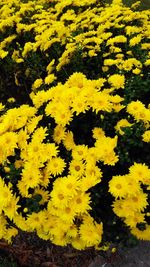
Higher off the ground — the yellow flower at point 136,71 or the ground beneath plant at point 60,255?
the yellow flower at point 136,71

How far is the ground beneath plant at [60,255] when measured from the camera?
3.61 meters

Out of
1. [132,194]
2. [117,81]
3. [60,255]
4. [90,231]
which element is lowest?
[60,255]

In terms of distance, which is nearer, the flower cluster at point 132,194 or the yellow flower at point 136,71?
the flower cluster at point 132,194

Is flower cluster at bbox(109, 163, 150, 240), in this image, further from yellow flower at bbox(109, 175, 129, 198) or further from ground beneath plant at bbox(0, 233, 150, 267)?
ground beneath plant at bbox(0, 233, 150, 267)

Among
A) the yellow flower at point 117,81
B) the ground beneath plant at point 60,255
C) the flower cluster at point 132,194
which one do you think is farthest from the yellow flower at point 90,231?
the yellow flower at point 117,81

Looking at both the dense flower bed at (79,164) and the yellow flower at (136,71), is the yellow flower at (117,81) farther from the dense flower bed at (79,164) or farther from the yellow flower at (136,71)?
the yellow flower at (136,71)

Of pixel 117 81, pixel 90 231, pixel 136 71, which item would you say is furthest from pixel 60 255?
pixel 136 71

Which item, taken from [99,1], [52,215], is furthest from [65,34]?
[52,215]

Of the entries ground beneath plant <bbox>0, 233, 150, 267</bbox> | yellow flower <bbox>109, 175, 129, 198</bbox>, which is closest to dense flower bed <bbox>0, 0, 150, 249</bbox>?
yellow flower <bbox>109, 175, 129, 198</bbox>

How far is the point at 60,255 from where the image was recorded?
3.82 metres

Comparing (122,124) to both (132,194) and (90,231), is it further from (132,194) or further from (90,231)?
(90,231)

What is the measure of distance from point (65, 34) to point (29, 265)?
2.50 meters

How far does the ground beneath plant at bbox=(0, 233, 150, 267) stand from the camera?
3.61 meters

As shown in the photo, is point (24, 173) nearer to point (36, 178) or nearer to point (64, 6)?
point (36, 178)
